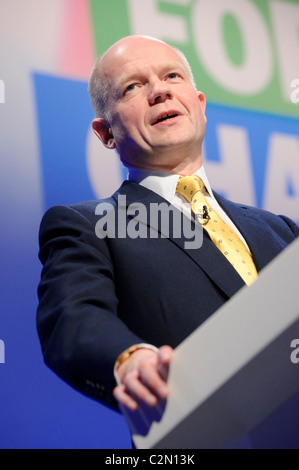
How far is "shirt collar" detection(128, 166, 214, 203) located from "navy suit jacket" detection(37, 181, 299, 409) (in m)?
0.04

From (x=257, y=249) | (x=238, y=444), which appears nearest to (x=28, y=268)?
(x=257, y=249)

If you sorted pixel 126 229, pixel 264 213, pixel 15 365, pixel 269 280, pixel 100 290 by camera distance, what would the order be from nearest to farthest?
pixel 269 280 → pixel 100 290 → pixel 126 229 → pixel 264 213 → pixel 15 365

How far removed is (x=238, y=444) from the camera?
0.72 m

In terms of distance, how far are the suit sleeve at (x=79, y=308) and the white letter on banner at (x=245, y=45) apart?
1.33 m

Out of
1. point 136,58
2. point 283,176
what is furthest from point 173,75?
point 283,176

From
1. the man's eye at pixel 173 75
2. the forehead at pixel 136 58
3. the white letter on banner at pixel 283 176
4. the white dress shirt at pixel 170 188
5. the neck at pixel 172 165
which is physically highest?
A: the forehead at pixel 136 58

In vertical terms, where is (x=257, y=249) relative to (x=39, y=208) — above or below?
above

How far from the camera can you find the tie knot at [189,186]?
1.41 metres

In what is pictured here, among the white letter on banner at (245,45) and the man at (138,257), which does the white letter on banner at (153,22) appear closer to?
the white letter on banner at (245,45)

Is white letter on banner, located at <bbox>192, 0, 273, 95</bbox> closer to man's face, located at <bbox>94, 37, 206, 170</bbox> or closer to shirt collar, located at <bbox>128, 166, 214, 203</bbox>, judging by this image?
man's face, located at <bbox>94, 37, 206, 170</bbox>

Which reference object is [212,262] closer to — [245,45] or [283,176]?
[283,176]

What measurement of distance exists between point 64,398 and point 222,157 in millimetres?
1049

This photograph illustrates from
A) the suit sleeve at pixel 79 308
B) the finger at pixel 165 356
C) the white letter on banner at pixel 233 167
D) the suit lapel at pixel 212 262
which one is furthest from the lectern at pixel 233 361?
the white letter on banner at pixel 233 167
